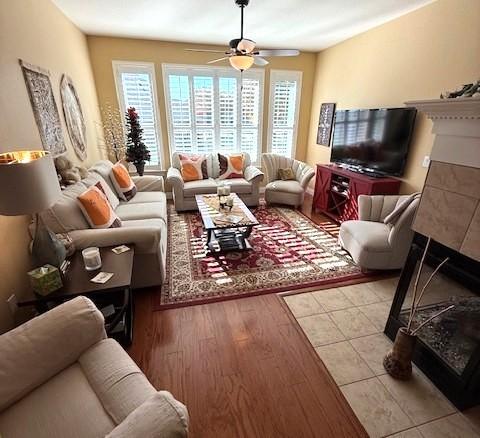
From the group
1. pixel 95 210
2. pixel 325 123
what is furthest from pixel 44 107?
pixel 325 123

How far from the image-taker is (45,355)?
3.73 ft

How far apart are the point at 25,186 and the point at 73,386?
1003 millimetres

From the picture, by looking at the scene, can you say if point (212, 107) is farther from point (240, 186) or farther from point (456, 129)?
point (456, 129)

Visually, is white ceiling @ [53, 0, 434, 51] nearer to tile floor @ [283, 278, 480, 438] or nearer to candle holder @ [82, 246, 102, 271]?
candle holder @ [82, 246, 102, 271]

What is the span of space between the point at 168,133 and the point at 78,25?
1.83 metres

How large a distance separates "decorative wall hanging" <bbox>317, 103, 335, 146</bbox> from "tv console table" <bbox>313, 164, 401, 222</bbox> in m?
0.86

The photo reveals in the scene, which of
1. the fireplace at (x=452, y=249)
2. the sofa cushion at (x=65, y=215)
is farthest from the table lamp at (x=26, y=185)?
the fireplace at (x=452, y=249)

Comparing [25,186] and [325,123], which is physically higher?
[325,123]

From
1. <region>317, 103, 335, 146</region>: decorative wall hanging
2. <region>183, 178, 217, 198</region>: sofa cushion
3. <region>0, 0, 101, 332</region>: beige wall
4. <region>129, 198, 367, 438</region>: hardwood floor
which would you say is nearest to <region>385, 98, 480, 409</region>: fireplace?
<region>129, 198, 367, 438</region>: hardwood floor

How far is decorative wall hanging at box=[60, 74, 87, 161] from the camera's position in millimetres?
2967

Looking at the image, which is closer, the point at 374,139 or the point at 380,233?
the point at 380,233

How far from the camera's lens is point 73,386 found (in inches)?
44.4

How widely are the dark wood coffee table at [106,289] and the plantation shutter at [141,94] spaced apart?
3133mm

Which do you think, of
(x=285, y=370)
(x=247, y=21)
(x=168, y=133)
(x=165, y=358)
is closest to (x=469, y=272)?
(x=285, y=370)
